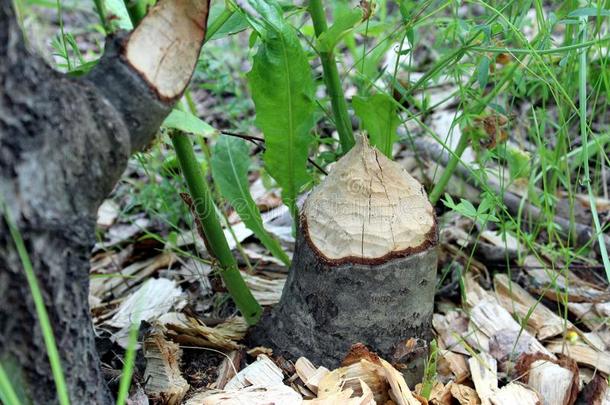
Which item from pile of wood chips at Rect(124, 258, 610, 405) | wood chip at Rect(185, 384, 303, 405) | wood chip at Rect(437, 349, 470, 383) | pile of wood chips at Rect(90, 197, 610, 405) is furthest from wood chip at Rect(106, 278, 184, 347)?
wood chip at Rect(437, 349, 470, 383)

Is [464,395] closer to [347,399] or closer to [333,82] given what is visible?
[347,399]

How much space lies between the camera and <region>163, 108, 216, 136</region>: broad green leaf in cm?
107

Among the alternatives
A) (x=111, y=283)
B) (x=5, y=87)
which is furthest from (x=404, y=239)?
(x=111, y=283)

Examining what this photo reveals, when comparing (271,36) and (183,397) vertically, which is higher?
(271,36)

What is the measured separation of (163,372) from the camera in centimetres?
129

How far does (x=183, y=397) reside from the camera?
127cm

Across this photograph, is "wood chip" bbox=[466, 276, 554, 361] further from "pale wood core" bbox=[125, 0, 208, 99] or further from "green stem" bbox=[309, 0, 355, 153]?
"pale wood core" bbox=[125, 0, 208, 99]

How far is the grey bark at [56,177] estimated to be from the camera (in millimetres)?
861

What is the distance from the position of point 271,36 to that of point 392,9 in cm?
245

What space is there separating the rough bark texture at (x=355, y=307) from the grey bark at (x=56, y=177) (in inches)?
17.2

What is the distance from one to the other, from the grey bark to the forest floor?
0.24m

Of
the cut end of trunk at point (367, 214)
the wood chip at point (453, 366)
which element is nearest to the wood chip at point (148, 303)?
the cut end of trunk at point (367, 214)

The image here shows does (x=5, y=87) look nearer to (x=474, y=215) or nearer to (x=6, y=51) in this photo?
(x=6, y=51)

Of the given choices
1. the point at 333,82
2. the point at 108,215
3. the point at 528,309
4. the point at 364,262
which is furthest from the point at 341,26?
the point at 108,215
